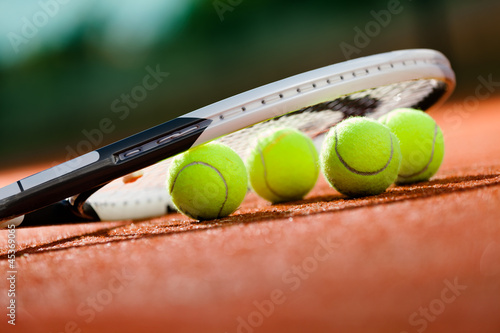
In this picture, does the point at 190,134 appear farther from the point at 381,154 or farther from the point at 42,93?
the point at 42,93

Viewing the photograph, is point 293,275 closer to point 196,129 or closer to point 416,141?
point 196,129

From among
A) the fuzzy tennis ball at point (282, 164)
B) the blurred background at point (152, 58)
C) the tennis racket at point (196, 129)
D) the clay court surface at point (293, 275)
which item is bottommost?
the clay court surface at point (293, 275)

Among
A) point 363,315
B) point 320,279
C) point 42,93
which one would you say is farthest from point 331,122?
point 42,93

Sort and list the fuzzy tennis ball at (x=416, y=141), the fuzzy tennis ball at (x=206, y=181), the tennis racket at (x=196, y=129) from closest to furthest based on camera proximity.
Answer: the tennis racket at (x=196, y=129), the fuzzy tennis ball at (x=206, y=181), the fuzzy tennis ball at (x=416, y=141)

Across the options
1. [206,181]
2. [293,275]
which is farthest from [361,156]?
[293,275]

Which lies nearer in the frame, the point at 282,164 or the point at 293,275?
the point at 293,275

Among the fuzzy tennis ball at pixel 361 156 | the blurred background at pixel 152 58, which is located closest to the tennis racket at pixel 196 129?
the fuzzy tennis ball at pixel 361 156

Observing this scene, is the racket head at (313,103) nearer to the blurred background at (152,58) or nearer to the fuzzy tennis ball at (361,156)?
the fuzzy tennis ball at (361,156)
